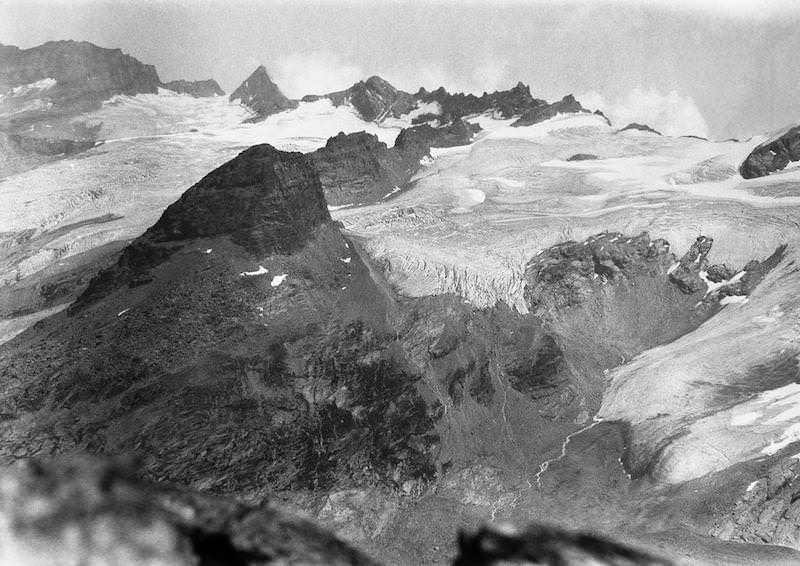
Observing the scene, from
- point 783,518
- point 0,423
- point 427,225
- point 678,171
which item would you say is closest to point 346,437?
point 0,423

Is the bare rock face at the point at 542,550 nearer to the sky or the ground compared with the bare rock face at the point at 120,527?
nearer to the ground

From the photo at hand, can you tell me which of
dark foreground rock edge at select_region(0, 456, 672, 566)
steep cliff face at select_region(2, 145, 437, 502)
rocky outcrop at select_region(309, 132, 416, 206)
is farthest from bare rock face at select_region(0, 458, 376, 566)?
rocky outcrop at select_region(309, 132, 416, 206)

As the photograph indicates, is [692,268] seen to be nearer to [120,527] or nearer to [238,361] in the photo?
[238,361]

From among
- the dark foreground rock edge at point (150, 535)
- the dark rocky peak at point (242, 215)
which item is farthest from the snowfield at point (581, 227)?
the dark foreground rock edge at point (150, 535)

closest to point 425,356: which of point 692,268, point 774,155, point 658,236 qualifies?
point 692,268

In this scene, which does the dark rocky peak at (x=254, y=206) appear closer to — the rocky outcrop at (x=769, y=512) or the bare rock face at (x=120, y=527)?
the rocky outcrop at (x=769, y=512)

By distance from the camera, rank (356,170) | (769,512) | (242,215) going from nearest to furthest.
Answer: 1. (769,512)
2. (242,215)
3. (356,170)

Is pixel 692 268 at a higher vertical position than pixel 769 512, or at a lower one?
higher
